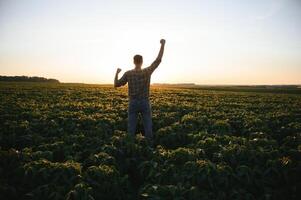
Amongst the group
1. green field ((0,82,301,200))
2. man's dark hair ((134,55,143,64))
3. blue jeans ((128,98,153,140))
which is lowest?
green field ((0,82,301,200))

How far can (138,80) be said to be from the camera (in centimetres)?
912

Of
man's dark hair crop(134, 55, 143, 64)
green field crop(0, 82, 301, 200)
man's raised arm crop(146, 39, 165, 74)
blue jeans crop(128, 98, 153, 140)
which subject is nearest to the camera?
green field crop(0, 82, 301, 200)

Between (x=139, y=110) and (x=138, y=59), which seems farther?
(x=139, y=110)

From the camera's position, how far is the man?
9008mm

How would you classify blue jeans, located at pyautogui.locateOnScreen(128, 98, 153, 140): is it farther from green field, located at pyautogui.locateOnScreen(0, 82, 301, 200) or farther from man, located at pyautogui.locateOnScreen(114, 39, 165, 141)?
green field, located at pyautogui.locateOnScreen(0, 82, 301, 200)

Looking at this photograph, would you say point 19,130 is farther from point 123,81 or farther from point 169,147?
point 169,147

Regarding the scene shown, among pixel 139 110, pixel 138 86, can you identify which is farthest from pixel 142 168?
pixel 138 86

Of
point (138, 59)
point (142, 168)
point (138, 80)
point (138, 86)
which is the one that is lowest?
point (142, 168)

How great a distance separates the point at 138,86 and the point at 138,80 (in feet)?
0.58

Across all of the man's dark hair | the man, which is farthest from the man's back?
the man's dark hair

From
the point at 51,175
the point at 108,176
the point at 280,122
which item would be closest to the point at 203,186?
the point at 108,176

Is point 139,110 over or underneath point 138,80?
underneath

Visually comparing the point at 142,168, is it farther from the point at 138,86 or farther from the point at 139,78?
the point at 139,78

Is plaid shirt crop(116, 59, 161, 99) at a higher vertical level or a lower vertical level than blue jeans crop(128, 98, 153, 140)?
higher
